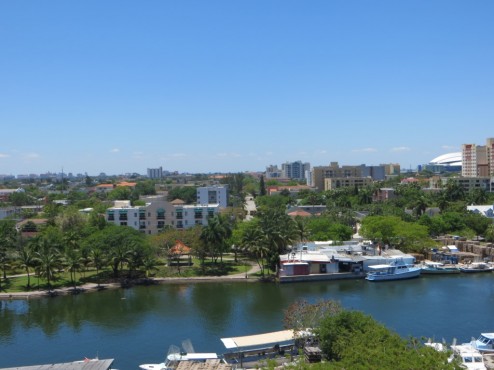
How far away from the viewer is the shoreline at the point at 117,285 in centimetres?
4247

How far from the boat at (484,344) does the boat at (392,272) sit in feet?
61.4

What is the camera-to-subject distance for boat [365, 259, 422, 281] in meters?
47.1

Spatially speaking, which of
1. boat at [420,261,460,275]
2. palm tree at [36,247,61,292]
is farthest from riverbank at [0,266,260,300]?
boat at [420,261,460,275]

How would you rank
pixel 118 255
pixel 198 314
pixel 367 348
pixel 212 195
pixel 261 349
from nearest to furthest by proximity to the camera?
pixel 367 348 → pixel 261 349 → pixel 198 314 → pixel 118 255 → pixel 212 195

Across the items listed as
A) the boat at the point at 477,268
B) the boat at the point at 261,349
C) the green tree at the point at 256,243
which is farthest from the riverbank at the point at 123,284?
the boat at the point at 477,268

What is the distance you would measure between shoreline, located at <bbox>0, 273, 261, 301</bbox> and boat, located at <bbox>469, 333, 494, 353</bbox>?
886 inches

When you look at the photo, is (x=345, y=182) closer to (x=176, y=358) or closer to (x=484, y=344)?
(x=484, y=344)

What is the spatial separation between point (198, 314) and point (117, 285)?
40.6 feet

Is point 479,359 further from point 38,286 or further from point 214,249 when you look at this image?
point 38,286

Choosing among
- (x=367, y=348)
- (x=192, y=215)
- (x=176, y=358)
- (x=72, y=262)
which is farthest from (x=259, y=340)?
(x=192, y=215)

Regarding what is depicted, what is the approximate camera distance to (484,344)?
2788 centimetres

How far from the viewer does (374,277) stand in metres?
47.0

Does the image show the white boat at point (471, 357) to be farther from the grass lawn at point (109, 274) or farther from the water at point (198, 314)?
the grass lawn at point (109, 274)

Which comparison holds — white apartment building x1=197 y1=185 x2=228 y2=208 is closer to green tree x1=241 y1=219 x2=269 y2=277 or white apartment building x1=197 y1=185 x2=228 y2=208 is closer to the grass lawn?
the grass lawn
